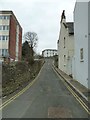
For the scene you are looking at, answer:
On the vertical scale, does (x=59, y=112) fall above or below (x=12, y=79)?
below

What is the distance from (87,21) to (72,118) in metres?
11.4

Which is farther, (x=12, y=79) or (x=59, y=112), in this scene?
(x=12, y=79)

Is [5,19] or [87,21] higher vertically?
[5,19]

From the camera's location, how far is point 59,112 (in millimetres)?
11055

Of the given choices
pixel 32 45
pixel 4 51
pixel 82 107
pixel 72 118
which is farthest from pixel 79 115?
pixel 32 45

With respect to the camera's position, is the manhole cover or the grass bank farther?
the grass bank

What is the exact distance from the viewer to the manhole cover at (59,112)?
10.3m

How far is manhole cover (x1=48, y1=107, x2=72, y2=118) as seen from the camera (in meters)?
10.3

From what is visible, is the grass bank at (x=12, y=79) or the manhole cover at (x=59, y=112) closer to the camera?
the manhole cover at (x=59, y=112)

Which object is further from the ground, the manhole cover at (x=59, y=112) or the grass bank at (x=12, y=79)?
the grass bank at (x=12, y=79)

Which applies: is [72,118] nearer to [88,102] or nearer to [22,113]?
[22,113]

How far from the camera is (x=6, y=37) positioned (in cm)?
6312

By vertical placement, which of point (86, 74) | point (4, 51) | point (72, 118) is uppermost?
point (4, 51)

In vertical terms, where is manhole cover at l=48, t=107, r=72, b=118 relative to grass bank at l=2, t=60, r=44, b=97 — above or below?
below
